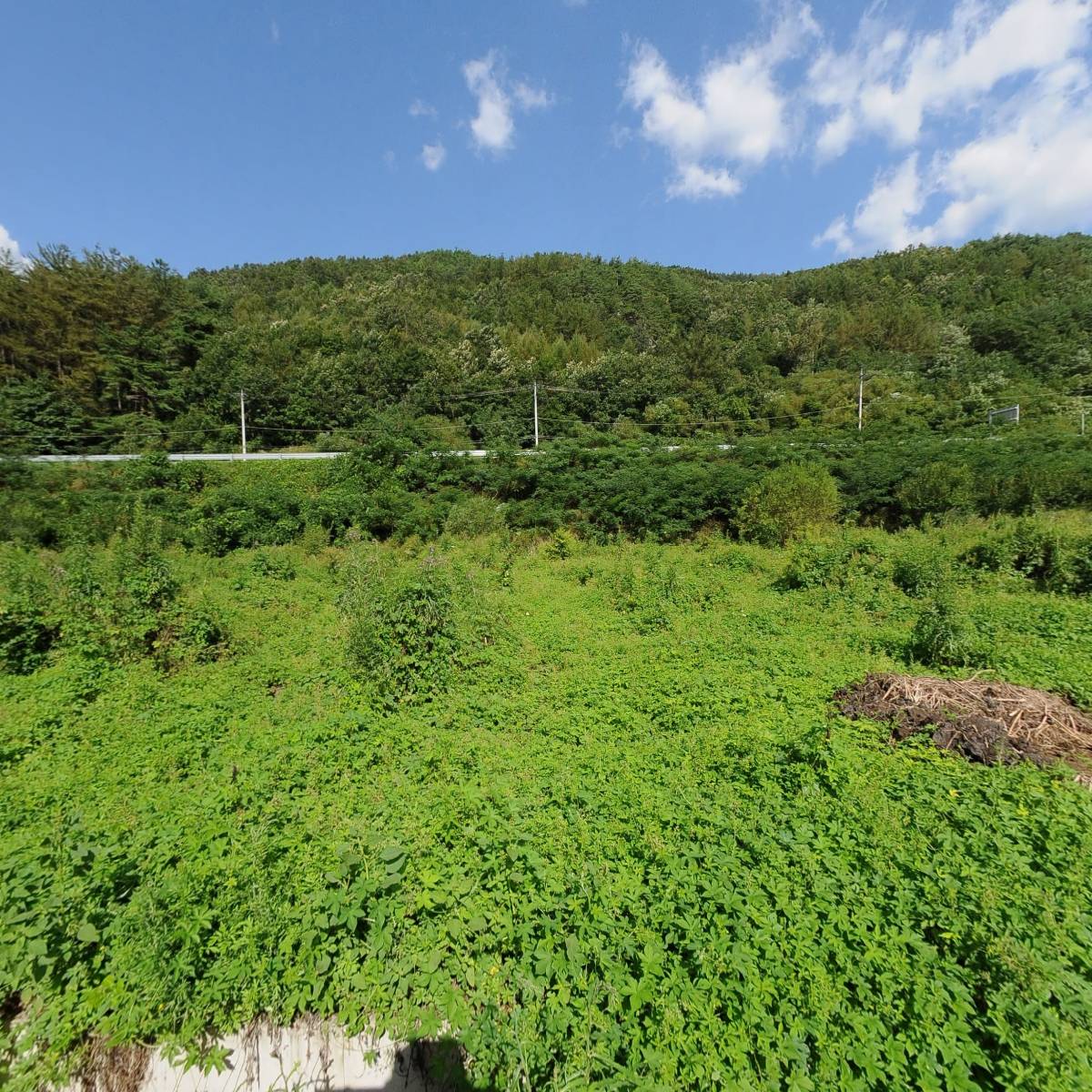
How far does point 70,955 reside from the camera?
8.14 feet

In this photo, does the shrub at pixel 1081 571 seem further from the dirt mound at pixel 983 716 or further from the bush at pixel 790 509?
the bush at pixel 790 509

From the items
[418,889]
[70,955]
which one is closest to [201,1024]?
[70,955]

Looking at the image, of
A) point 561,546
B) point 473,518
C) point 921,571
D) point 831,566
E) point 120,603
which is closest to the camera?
point 120,603

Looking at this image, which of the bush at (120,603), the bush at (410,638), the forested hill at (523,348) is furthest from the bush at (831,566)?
the forested hill at (523,348)

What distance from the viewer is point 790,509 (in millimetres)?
13375

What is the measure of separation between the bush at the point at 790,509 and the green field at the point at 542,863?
6.79 metres

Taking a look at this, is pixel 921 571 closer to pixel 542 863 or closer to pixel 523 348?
pixel 542 863

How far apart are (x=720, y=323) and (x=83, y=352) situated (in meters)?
46.2

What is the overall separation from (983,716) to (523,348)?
3965cm

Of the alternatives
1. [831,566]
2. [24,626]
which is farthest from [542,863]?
[831,566]

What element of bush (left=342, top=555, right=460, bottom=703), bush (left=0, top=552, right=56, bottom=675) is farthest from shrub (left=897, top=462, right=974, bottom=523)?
bush (left=0, top=552, right=56, bottom=675)

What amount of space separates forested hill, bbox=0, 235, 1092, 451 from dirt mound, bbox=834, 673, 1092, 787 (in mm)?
18640

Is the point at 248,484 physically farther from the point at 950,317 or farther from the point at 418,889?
the point at 950,317

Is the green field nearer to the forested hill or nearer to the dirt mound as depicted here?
the dirt mound
